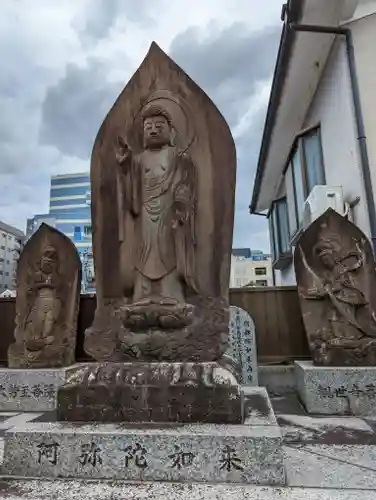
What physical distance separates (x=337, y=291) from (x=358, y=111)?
3.16 meters

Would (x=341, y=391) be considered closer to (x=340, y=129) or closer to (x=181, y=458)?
(x=181, y=458)

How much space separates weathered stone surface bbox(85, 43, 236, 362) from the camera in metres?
2.81

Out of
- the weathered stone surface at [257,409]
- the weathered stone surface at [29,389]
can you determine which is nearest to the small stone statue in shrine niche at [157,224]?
the weathered stone surface at [257,409]

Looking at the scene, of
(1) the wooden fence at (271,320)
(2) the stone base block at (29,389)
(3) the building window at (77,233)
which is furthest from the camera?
(3) the building window at (77,233)

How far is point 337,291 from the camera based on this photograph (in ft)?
15.0

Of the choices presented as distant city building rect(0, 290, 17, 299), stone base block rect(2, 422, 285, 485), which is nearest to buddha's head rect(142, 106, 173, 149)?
stone base block rect(2, 422, 285, 485)

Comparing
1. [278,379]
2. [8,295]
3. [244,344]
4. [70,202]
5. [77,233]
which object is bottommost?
[278,379]

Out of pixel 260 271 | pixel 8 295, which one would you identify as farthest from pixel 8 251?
pixel 8 295

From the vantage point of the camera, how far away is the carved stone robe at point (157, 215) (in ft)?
9.70

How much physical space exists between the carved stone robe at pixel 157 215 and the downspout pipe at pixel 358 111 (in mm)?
3733

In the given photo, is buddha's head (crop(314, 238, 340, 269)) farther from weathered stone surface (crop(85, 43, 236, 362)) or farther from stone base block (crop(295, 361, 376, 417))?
weathered stone surface (crop(85, 43, 236, 362))

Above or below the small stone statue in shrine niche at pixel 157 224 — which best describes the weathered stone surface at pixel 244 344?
below

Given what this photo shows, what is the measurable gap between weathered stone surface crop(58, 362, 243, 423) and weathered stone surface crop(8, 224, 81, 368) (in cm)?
272

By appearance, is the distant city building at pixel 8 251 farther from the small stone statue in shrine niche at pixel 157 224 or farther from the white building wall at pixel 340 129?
the small stone statue in shrine niche at pixel 157 224
